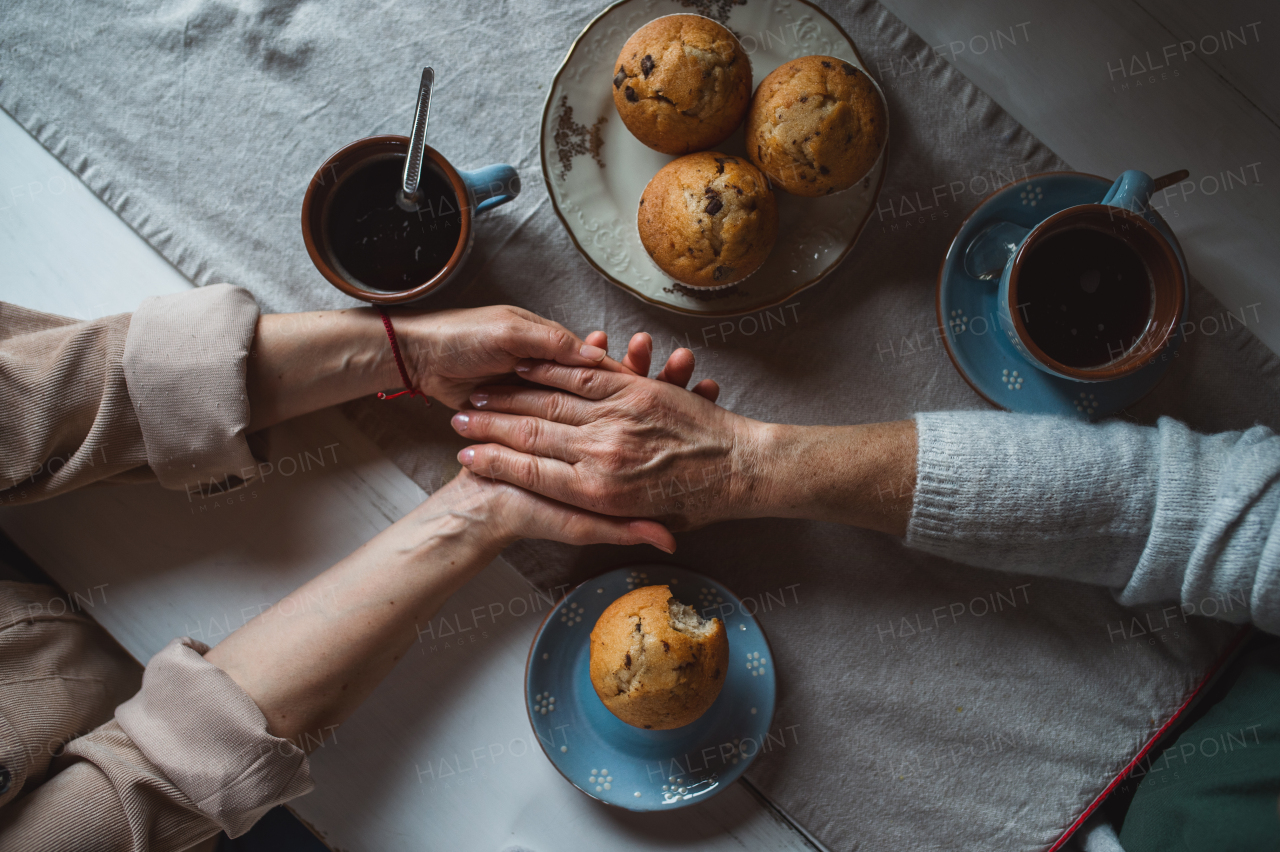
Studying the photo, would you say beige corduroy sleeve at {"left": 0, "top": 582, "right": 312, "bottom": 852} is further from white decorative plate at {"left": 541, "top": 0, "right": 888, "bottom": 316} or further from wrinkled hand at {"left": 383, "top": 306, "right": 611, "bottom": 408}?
white decorative plate at {"left": 541, "top": 0, "right": 888, "bottom": 316}

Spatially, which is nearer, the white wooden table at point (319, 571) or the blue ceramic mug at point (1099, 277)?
the blue ceramic mug at point (1099, 277)

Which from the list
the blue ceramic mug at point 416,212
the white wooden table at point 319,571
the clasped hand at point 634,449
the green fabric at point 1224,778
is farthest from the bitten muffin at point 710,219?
the green fabric at point 1224,778

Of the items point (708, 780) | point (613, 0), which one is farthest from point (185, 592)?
point (613, 0)

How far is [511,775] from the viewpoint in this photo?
1.26 m

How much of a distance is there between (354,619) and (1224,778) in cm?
140

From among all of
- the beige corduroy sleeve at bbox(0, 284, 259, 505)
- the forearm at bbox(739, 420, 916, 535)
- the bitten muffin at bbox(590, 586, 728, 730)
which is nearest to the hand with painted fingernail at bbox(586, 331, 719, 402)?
the forearm at bbox(739, 420, 916, 535)

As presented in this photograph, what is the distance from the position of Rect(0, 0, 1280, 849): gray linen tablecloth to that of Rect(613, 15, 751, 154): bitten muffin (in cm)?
28

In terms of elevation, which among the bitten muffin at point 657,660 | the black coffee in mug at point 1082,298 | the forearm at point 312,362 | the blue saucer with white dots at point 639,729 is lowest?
the blue saucer with white dots at point 639,729

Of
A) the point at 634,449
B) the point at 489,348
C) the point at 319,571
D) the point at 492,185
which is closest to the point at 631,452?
the point at 634,449

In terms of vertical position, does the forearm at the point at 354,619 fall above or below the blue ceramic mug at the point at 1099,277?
below

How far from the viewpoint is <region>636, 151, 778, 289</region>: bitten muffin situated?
1075 millimetres

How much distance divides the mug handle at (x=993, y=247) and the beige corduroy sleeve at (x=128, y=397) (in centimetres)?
124

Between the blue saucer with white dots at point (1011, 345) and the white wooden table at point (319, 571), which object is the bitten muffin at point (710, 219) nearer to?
the blue saucer with white dots at point (1011, 345)

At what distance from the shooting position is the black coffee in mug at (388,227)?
119 centimetres
